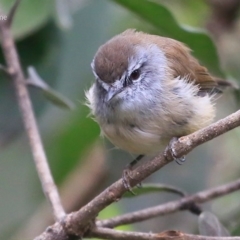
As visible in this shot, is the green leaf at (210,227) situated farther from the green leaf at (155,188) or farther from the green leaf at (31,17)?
the green leaf at (31,17)

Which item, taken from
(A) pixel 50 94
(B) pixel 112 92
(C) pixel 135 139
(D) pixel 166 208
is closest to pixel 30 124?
(A) pixel 50 94

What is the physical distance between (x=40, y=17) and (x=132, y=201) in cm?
125

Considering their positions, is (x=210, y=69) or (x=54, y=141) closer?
(x=210, y=69)

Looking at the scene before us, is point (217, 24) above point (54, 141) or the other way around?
above

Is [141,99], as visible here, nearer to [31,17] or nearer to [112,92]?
[112,92]

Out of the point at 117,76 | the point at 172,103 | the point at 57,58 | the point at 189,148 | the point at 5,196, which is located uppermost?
the point at 57,58

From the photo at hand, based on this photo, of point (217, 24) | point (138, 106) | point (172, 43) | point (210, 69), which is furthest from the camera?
point (217, 24)

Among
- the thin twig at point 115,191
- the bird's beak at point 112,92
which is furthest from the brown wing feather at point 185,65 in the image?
the thin twig at point 115,191

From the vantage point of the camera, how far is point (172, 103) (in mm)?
3051

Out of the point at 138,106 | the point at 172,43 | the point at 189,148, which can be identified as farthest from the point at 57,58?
the point at 189,148

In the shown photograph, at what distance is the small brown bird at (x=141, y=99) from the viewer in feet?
9.83

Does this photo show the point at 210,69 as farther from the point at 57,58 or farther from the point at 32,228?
the point at 32,228

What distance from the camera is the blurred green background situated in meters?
3.70

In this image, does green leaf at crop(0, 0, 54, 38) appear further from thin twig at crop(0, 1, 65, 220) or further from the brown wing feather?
the brown wing feather
